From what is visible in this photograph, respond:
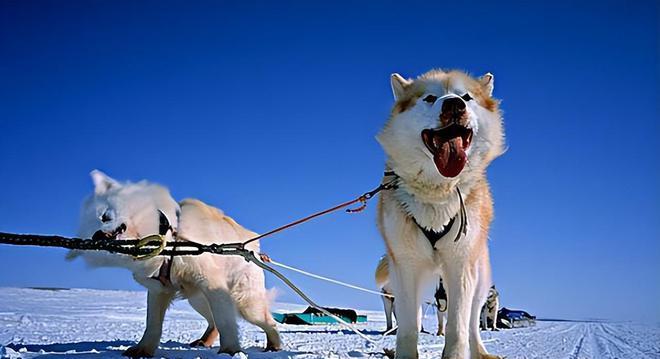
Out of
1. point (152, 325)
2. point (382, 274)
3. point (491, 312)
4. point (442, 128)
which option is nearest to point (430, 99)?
point (442, 128)

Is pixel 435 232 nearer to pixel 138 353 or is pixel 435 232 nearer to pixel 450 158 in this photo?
pixel 450 158

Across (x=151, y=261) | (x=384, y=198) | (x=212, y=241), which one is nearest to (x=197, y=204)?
(x=212, y=241)

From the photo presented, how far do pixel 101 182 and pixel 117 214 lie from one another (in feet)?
1.24

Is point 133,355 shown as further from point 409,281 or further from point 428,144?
point 428,144

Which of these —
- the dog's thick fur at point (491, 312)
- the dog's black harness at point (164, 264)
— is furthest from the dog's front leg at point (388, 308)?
the dog's black harness at point (164, 264)

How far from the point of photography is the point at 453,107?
11.7 ft

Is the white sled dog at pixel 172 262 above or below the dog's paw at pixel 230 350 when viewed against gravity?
above

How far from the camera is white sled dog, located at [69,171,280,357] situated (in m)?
4.45

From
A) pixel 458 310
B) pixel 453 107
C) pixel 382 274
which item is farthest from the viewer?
pixel 382 274

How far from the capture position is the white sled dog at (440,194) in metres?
3.68

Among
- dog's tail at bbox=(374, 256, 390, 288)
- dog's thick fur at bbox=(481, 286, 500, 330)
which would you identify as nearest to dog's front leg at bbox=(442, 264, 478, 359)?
dog's tail at bbox=(374, 256, 390, 288)

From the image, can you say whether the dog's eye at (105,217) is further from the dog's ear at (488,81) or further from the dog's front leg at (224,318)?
the dog's ear at (488,81)

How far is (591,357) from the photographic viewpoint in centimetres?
612

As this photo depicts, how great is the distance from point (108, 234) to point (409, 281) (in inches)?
94.4
